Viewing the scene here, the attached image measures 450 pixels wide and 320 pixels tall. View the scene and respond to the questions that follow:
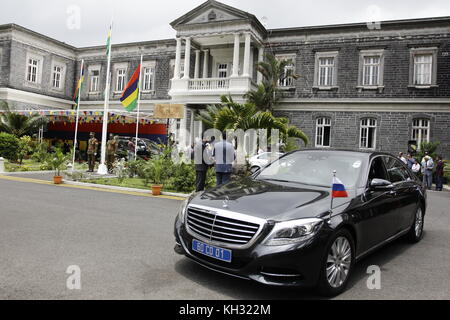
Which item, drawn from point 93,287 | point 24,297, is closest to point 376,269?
point 93,287

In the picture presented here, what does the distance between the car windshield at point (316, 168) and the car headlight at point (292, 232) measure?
117 centimetres

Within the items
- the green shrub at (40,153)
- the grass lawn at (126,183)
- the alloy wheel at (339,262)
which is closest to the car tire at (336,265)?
the alloy wheel at (339,262)

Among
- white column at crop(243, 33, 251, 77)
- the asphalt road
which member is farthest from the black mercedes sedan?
white column at crop(243, 33, 251, 77)

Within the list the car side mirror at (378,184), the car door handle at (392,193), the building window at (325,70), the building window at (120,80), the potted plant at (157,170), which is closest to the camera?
the car side mirror at (378,184)

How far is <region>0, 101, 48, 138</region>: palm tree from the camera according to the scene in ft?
71.9

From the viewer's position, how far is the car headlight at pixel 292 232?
139 inches

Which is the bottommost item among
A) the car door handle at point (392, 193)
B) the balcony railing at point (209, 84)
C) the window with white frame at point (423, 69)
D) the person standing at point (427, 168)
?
the car door handle at point (392, 193)

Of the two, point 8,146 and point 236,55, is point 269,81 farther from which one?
point 8,146

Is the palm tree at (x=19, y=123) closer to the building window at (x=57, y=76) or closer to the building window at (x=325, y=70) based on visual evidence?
the building window at (x=57, y=76)

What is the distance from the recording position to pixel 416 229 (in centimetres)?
628

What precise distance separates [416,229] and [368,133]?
18.7m

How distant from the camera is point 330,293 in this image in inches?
148

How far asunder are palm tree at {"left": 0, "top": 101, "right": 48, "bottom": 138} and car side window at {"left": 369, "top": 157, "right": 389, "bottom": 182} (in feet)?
72.6

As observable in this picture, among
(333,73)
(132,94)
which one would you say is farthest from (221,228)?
(333,73)
